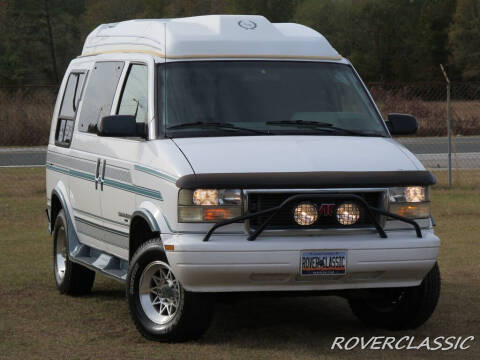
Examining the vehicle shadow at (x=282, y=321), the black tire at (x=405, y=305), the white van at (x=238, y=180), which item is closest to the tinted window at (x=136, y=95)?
the white van at (x=238, y=180)

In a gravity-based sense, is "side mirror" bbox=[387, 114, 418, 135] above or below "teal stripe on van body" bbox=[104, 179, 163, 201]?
above

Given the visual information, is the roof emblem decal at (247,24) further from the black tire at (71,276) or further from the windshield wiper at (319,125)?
the black tire at (71,276)

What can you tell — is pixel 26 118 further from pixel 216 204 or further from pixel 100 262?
pixel 216 204

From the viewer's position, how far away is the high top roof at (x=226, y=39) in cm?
835

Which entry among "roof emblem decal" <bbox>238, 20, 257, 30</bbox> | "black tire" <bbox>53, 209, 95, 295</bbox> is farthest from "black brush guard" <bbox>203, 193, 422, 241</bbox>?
"black tire" <bbox>53, 209, 95, 295</bbox>

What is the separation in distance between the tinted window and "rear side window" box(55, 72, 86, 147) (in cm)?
124

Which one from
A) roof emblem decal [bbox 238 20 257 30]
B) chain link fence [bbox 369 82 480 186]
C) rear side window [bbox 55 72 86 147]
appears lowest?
chain link fence [bbox 369 82 480 186]

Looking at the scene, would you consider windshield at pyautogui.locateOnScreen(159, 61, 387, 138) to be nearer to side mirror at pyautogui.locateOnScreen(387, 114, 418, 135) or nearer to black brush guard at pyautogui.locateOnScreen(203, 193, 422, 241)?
side mirror at pyautogui.locateOnScreen(387, 114, 418, 135)

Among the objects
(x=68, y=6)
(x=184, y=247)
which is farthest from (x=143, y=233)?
(x=68, y=6)

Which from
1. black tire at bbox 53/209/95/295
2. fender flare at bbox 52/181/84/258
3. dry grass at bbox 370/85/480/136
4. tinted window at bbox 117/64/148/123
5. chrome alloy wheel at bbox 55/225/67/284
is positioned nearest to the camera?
tinted window at bbox 117/64/148/123

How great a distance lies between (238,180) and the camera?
7.09 meters

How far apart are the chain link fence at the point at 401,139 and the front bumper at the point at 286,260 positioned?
13.0 metres

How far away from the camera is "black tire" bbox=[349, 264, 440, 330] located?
25.9 ft

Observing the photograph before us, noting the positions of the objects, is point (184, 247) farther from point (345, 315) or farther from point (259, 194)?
point (345, 315)
